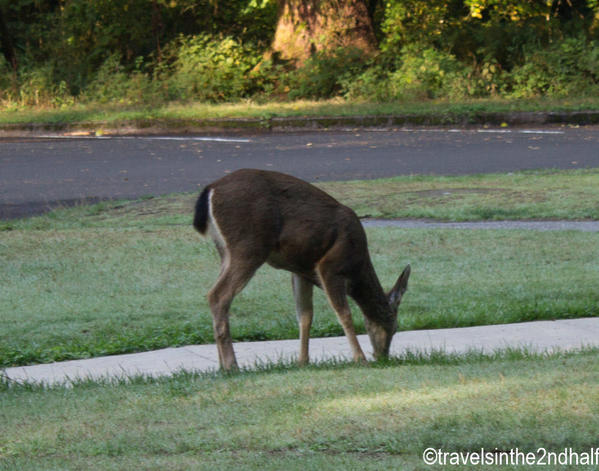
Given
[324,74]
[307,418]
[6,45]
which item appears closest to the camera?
[307,418]

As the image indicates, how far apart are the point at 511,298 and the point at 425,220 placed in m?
3.29

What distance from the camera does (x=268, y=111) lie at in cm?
2280

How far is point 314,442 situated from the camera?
13.1 feet

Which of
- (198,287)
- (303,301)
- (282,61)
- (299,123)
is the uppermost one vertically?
(282,61)

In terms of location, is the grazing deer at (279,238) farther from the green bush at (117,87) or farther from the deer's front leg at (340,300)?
the green bush at (117,87)

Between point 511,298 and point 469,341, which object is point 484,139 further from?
point 469,341

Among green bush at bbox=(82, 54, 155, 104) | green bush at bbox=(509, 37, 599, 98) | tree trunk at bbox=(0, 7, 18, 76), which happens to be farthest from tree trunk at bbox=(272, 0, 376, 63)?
tree trunk at bbox=(0, 7, 18, 76)

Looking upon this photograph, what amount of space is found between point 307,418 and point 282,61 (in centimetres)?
2427

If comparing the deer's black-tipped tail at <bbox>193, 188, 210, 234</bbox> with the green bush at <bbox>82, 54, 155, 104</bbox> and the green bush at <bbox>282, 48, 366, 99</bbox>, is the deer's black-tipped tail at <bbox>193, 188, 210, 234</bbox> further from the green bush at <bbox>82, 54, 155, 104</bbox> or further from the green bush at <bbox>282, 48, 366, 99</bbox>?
the green bush at <bbox>82, 54, 155, 104</bbox>

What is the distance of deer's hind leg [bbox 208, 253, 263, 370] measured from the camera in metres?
5.68

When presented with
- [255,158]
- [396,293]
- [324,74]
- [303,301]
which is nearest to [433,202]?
[255,158]

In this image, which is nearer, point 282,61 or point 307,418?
point 307,418

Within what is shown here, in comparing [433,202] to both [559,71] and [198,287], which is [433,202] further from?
[559,71]

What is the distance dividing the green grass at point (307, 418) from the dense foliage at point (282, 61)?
19.6m
